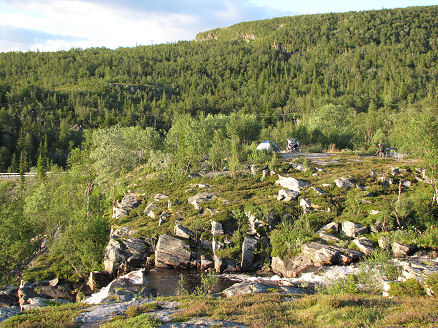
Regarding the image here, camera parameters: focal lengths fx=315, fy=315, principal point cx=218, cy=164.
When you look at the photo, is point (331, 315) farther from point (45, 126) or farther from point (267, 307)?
point (45, 126)

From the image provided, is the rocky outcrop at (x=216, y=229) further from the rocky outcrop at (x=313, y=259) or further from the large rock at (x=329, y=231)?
the large rock at (x=329, y=231)

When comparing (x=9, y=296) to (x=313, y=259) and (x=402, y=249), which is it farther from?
(x=402, y=249)

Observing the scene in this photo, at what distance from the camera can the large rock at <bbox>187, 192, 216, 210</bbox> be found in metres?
40.7

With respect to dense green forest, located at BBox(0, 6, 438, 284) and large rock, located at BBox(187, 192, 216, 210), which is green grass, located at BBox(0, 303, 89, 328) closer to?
dense green forest, located at BBox(0, 6, 438, 284)

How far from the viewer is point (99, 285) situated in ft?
102

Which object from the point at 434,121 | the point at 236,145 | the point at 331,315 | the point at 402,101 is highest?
the point at 402,101

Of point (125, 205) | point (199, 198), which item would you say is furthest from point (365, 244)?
point (125, 205)

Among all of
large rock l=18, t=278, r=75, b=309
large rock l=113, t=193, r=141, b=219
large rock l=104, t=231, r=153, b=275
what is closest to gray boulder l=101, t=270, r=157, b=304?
large rock l=104, t=231, r=153, b=275

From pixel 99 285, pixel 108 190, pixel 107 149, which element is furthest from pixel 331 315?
pixel 107 149

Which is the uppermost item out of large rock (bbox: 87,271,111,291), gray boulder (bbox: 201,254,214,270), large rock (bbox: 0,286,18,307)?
gray boulder (bbox: 201,254,214,270)

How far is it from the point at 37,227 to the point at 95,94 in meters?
146

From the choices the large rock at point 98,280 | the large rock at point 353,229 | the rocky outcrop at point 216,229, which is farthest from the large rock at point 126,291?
the large rock at point 353,229

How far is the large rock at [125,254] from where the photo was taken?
107 ft

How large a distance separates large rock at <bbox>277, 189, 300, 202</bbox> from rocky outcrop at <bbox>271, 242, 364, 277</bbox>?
8.22m
